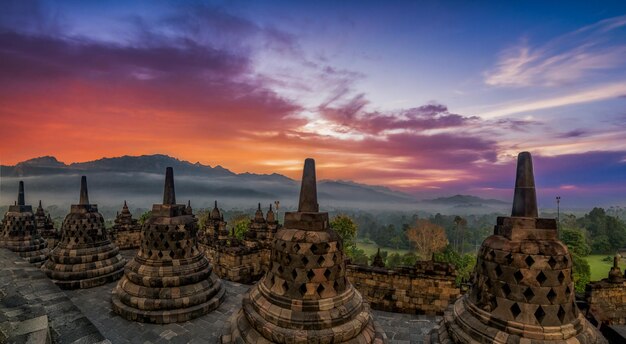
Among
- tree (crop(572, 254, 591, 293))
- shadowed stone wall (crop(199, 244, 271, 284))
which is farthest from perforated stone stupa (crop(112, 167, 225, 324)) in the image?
tree (crop(572, 254, 591, 293))

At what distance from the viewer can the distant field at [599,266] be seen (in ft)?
162

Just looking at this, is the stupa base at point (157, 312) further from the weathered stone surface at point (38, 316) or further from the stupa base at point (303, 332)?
the stupa base at point (303, 332)

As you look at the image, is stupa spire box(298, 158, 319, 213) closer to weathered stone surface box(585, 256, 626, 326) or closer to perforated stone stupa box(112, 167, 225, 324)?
perforated stone stupa box(112, 167, 225, 324)

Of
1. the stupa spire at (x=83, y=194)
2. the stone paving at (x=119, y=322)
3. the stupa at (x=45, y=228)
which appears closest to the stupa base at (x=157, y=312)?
the stone paving at (x=119, y=322)

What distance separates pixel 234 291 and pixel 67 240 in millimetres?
8372

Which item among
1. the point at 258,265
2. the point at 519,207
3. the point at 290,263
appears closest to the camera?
the point at 519,207

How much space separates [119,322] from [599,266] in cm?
7559

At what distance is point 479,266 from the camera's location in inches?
239

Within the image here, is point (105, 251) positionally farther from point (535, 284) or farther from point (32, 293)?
point (535, 284)

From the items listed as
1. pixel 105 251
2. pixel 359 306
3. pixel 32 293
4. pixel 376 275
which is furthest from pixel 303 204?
pixel 105 251

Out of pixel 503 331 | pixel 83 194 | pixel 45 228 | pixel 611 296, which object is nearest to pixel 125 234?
pixel 45 228

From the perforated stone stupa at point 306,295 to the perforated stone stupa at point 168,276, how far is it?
510cm

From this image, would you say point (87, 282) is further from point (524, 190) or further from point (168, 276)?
point (524, 190)

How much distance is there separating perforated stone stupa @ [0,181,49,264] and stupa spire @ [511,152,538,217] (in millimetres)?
23569
